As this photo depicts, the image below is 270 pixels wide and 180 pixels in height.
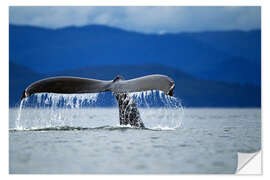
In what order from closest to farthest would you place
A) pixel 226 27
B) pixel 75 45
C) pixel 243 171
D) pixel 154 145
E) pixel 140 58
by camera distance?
pixel 243 171 < pixel 154 145 < pixel 226 27 < pixel 75 45 < pixel 140 58

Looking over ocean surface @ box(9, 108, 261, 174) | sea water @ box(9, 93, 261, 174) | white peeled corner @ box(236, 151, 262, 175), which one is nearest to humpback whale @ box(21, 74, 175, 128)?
sea water @ box(9, 93, 261, 174)

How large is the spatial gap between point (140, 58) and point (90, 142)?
5109 mm

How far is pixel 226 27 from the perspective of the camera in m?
12.0

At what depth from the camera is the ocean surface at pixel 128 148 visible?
8.50 metres

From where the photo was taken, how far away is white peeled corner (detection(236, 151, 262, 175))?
8938 millimetres

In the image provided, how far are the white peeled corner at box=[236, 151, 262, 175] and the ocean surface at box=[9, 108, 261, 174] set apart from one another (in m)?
0.11

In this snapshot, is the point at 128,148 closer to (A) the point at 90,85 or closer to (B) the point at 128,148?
(B) the point at 128,148

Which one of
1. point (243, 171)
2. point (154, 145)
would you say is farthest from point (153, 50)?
point (243, 171)

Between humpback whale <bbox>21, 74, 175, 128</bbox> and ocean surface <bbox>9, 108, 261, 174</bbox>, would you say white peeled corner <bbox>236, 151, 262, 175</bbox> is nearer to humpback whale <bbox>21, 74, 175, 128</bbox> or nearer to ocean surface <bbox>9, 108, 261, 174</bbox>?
ocean surface <bbox>9, 108, 261, 174</bbox>

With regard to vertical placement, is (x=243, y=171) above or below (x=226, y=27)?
below

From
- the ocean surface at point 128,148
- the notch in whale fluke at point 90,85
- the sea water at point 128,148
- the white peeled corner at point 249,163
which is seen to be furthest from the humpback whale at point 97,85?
the white peeled corner at point 249,163

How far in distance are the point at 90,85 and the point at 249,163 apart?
3745 mm

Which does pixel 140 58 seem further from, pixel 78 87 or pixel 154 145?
pixel 154 145
